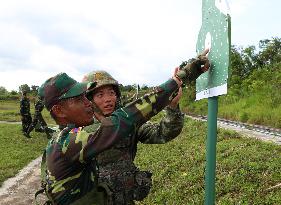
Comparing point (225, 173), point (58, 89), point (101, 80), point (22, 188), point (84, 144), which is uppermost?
point (101, 80)

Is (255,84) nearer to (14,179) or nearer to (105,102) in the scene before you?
(14,179)

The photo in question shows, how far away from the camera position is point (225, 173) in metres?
6.70

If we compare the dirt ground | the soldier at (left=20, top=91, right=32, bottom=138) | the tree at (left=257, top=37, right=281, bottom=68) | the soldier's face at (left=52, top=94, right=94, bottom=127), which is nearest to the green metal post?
the soldier's face at (left=52, top=94, right=94, bottom=127)

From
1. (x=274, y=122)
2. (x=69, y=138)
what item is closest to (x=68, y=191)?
(x=69, y=138)

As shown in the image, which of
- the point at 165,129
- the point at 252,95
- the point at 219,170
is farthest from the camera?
the point at 252,95

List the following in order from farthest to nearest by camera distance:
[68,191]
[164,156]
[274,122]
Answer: [274,122] < [164,156] < [68,191]

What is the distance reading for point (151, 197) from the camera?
23.2 ft

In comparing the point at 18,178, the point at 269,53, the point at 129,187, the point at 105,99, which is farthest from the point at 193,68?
the point at 269,53

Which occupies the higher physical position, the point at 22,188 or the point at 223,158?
the point at 223,158

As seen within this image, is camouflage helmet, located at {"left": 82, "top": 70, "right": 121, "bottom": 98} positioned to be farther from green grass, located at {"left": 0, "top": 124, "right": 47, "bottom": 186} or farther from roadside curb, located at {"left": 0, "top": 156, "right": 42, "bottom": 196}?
green grass, located at {"left": 0, "top": 124, "right": 47, "bottom": 186}

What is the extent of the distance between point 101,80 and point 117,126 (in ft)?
4.04

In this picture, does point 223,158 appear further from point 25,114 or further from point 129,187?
point 25,114

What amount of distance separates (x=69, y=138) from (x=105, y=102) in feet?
3.53

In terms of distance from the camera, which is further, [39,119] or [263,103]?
[39,119]
